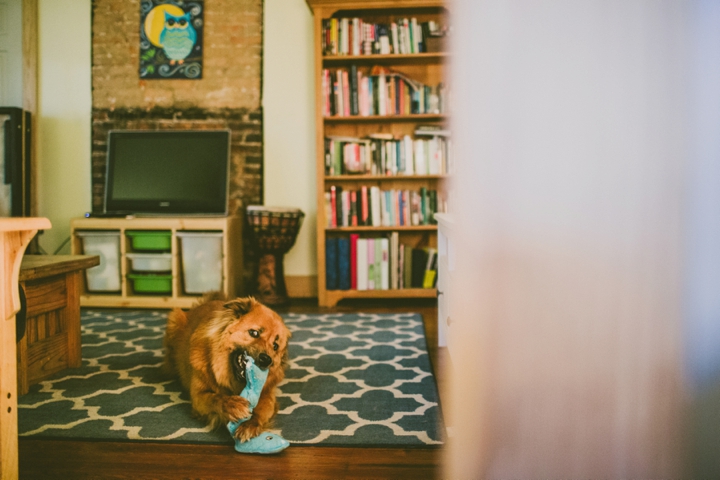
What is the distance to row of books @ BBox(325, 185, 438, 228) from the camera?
351 cm

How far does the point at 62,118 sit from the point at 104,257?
4.52 ft

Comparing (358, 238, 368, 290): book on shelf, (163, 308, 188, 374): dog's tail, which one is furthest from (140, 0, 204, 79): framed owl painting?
(163, 308, 188, 374): dog's tail

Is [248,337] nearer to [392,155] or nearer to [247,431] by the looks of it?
[247,431]

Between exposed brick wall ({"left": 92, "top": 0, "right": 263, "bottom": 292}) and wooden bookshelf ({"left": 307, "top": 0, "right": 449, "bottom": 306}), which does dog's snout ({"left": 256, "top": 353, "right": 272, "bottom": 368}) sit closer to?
wooden bookshelf ({"left": 307, "top": 0, "right": 449, "bottom": 306})

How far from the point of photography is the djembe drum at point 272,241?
3.36m

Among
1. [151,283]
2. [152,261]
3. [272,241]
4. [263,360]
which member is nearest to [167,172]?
[152,261]

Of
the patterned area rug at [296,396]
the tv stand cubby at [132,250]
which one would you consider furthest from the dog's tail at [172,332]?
the tv stand cubby at [132,250]

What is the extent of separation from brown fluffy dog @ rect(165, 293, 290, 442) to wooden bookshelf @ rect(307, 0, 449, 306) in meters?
1.89

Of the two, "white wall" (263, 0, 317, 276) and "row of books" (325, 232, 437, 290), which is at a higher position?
"white wall" (263, 0, 317, 276)

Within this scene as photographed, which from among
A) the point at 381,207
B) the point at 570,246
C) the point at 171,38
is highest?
the point at 171,38

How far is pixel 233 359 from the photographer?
1.49 m

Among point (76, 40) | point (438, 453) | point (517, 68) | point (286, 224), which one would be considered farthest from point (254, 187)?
point (517, 68)

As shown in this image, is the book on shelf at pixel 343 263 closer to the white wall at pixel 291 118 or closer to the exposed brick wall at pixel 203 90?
the white wall at pixel 291 118

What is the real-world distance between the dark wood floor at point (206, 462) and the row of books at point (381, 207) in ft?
7.42
